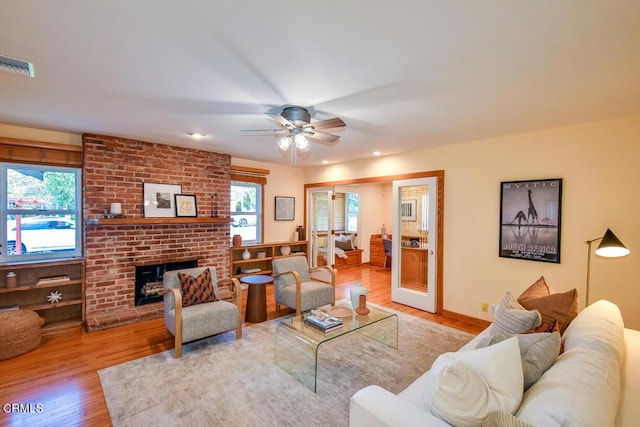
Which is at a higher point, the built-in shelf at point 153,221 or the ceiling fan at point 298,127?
the ceiling fan at point 298,127

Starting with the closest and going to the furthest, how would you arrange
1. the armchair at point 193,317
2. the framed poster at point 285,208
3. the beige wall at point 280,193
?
the armchair at point 193,317 → the beige wall at point 280,193 → the framed poster at point 285,208

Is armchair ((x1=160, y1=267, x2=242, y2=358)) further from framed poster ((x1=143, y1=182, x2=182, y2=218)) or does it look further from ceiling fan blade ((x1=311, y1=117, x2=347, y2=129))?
ceiling fan blade ((x1=311, y1=117, x2=347, y2=129))

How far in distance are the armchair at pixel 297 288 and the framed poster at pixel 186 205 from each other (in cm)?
158

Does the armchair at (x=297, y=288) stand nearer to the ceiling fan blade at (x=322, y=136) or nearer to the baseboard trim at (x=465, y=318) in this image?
the baseboard trim at (x=465, y=318)

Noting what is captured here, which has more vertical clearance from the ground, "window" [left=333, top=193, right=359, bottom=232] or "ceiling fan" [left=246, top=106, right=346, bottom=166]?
"ceiling fan" [left=246, top=106, right=346, bottom=166]

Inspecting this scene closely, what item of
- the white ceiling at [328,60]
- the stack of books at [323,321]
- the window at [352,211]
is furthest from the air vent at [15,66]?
the window at [352,211]

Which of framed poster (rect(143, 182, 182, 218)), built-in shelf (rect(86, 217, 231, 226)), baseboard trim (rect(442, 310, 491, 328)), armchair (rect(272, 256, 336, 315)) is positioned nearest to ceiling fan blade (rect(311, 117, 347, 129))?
armchair (rect(272, 256, 336, 315))

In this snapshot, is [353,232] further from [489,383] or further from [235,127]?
[489,383]

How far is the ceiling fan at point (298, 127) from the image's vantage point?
2585 millimetres

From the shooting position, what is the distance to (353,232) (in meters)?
8.12

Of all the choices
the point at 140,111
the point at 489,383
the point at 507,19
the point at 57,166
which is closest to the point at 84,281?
the point at 57,166

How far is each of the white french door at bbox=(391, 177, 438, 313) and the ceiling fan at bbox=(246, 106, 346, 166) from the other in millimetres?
2139

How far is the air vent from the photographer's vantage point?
6.38 ft

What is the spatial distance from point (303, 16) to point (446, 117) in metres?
2.02
